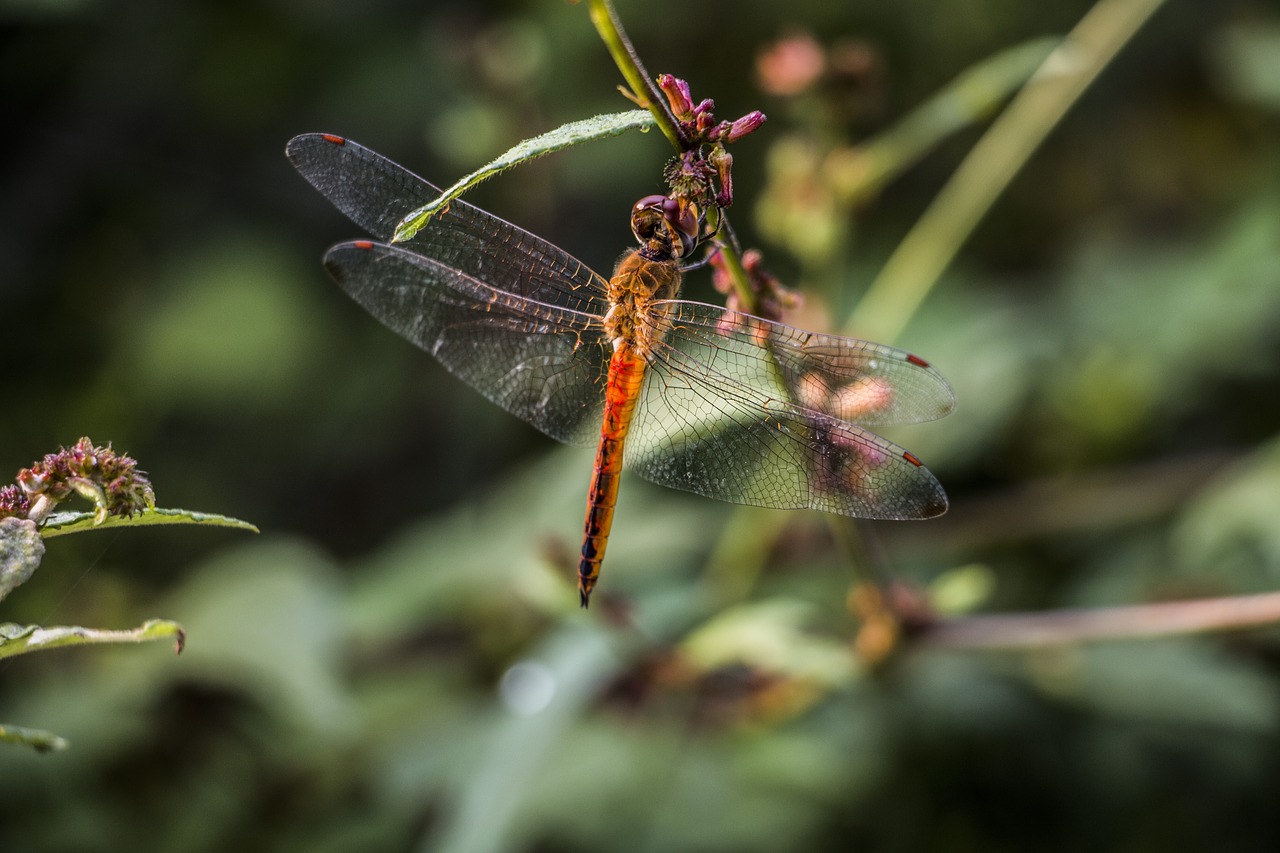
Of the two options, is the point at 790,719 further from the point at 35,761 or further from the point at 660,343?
the point at 35,761

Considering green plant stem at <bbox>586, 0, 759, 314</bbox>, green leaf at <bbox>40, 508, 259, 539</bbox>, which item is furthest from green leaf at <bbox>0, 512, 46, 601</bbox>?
green plant stem at <bbox>586, 0, 759, 314</bbox>

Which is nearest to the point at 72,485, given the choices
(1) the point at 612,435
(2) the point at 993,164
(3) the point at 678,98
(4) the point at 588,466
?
(3) the point at 678,98

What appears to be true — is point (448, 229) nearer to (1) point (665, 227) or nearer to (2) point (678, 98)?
(1) point (665, 227)

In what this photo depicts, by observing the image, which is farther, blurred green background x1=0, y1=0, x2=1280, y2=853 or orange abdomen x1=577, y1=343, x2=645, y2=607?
blurred green background x1=0, y1=0, x2=1280, y2=853

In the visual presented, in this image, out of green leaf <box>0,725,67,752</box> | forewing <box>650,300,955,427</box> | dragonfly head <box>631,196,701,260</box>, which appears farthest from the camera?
forewing <box>650,300,955,427</box>

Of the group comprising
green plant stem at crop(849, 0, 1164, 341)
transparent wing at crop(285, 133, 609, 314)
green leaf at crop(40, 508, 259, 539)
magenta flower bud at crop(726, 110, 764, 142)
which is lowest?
green leaf at crop(40, 508, 259, 539)

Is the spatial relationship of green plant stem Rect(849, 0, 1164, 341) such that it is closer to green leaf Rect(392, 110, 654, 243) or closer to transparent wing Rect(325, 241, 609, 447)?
transparent wing Rect(325, 241, 609, 447)
